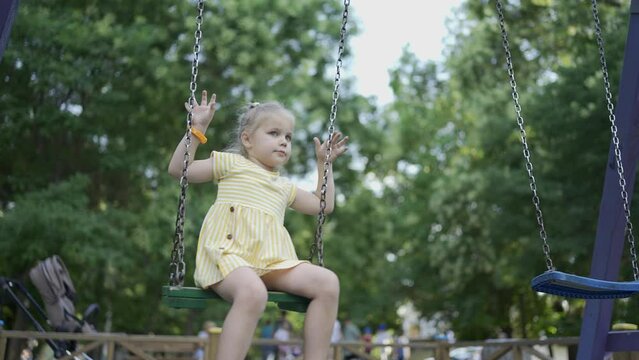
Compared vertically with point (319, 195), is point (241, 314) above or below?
below

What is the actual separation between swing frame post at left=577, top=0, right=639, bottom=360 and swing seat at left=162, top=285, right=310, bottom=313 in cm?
269

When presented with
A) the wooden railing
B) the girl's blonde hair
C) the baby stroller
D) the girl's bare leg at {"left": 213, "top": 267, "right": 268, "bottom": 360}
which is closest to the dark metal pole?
the girl's blonde hair

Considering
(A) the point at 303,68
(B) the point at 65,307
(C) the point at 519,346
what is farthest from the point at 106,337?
(A) the point at 303,68

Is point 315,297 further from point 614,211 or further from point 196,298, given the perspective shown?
point 614,211

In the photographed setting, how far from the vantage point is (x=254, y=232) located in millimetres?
3854

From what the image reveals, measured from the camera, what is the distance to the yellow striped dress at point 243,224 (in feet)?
12.3

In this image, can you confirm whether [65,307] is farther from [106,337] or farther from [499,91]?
[499,91]

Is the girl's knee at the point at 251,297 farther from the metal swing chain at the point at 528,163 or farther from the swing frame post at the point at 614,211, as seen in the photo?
the swing frame post at the point at 614,211

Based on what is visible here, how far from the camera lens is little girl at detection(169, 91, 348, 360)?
352cm

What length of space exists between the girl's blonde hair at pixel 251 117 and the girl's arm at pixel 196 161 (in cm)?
18

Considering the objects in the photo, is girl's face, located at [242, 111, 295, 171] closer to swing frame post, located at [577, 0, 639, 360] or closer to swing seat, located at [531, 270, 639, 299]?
swing seat, located at [531, 270, 639, 299]

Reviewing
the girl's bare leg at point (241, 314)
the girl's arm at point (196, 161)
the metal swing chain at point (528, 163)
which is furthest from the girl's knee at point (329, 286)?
the metal swing chain at point (528, 163)

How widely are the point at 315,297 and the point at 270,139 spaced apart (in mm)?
868

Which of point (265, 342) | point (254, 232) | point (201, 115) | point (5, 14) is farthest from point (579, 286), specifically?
point (265, 342)
